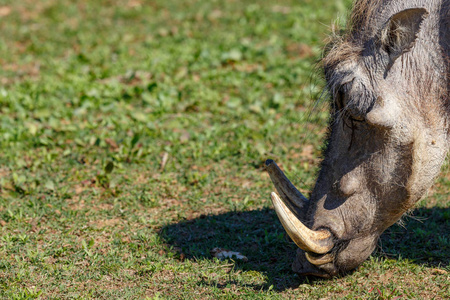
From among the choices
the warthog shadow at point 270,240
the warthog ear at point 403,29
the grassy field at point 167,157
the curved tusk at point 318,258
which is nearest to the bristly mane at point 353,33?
the warthog ear at point 403,29

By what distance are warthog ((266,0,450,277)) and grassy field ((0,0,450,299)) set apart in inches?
11.8

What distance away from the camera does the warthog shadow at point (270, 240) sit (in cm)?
343

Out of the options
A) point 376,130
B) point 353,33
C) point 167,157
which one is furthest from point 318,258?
point 167,157

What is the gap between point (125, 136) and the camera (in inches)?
207

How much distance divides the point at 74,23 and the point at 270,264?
238 inches

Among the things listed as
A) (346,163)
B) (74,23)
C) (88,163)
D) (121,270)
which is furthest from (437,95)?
(74,23)

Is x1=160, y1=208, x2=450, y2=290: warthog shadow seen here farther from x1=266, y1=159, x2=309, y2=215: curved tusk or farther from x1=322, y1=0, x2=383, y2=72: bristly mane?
x1=322, y1=0, x2=383, y2=72: bristly mane

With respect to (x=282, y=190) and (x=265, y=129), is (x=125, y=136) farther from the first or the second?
(x=282, y=190)

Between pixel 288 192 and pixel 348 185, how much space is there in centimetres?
36

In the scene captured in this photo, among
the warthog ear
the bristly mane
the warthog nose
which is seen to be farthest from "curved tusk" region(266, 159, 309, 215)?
the warthog ear

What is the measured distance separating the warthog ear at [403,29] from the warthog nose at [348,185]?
2.05 feet

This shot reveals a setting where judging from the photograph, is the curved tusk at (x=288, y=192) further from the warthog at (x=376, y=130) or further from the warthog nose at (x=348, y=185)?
the warthog nose at (x=348, y=185)

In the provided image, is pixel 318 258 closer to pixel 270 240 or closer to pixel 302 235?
pixel 302 235

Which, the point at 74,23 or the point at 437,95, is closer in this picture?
the point at 437,95
